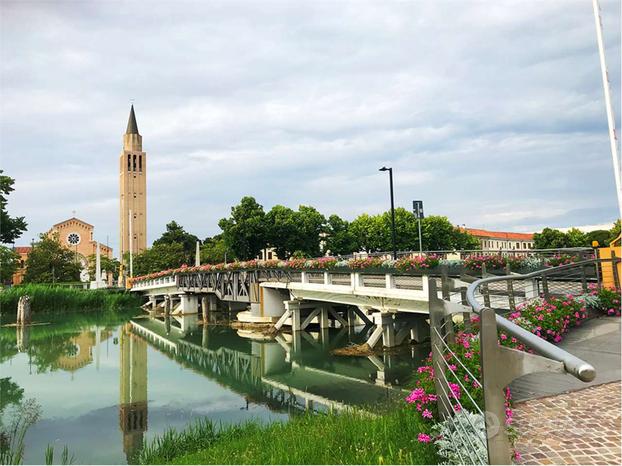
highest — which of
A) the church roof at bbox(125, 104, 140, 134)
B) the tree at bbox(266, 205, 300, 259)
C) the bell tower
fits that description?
the church roof at bbox(125, 104, 140, 134)

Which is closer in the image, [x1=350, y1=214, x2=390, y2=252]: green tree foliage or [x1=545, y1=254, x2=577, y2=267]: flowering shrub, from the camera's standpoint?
[x1=545, y1=254, x2=577, y2=267]: flowering shrub

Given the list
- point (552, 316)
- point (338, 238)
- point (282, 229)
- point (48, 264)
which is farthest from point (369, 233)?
point (552, 316)

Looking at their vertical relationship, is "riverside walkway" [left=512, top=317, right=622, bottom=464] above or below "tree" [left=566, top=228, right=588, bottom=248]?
below

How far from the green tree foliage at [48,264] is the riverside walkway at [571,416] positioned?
236ft

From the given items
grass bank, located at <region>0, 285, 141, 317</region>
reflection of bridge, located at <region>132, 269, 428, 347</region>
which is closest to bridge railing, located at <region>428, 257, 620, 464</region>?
reflection of bridge, located at <region>132, 269, 428, 347</region>

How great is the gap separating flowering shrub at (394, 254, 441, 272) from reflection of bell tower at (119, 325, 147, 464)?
10473 millimetres

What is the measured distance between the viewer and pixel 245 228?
55.7 metres

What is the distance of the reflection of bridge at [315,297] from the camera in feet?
66.4

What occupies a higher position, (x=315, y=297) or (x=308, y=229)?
(x=308, y=229)

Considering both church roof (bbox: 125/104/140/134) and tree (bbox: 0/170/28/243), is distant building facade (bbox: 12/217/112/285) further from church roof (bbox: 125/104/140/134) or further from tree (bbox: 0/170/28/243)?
tree (bbox: 0/170/28/243)

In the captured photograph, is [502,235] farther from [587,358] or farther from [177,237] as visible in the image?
[587,358]

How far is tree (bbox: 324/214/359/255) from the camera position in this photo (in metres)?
62.6

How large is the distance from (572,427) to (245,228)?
51813 millimetres

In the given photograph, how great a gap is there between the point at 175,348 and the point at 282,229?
3073cm
